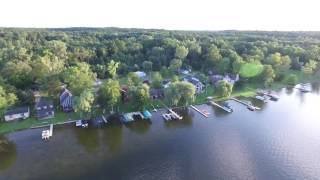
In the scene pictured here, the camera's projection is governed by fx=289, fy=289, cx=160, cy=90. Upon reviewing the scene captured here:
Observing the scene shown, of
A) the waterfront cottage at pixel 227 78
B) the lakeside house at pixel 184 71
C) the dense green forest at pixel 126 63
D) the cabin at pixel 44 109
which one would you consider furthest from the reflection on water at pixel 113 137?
the lakeside house at pixel 184 71

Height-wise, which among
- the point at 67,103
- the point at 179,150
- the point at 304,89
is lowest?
the point at 179,150

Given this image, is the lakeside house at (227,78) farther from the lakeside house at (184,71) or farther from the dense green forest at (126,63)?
the lakeside house at (184,71)

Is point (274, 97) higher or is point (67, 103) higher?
point (274, 97)

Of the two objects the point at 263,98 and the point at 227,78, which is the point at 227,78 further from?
the point at 263,98

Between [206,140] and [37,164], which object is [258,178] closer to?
[206,140]

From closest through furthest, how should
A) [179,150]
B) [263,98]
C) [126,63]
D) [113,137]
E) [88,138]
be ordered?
[179,150], [88,138], [113,137], [263,98], [126,63]

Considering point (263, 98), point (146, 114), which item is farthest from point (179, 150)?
point (263, 98)
